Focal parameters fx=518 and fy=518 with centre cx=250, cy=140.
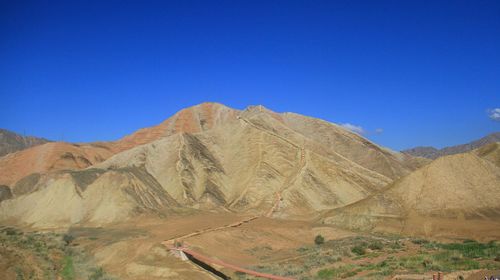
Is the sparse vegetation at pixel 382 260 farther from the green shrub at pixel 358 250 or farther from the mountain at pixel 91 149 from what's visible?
the mountain at pixel 91 149

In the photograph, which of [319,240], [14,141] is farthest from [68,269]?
[14,141]

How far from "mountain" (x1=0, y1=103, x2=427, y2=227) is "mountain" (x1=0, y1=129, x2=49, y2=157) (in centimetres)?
4949

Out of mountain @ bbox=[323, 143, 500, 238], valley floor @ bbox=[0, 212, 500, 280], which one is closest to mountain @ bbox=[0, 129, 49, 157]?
valley floor @ bbox=[0, 212, 500, 280]

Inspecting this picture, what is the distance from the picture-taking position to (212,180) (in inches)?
2399

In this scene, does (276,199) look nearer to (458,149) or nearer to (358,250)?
(358,250)

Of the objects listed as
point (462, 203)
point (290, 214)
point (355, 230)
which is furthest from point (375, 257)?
point (290, 214)

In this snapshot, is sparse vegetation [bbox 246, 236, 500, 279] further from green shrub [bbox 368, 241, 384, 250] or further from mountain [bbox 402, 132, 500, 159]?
mountain [bbox 402, 132, 500, 159]

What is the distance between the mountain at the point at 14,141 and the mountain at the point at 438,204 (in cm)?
9823

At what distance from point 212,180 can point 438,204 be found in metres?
26.8

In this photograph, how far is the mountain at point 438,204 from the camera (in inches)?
1597

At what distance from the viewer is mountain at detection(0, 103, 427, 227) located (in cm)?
5125

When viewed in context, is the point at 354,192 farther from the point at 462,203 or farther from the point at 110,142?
the point at 110,142

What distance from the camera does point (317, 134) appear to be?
85.8m

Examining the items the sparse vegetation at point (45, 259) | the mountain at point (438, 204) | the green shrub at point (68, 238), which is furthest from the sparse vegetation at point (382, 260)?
the green shrub at point (68, 238)
